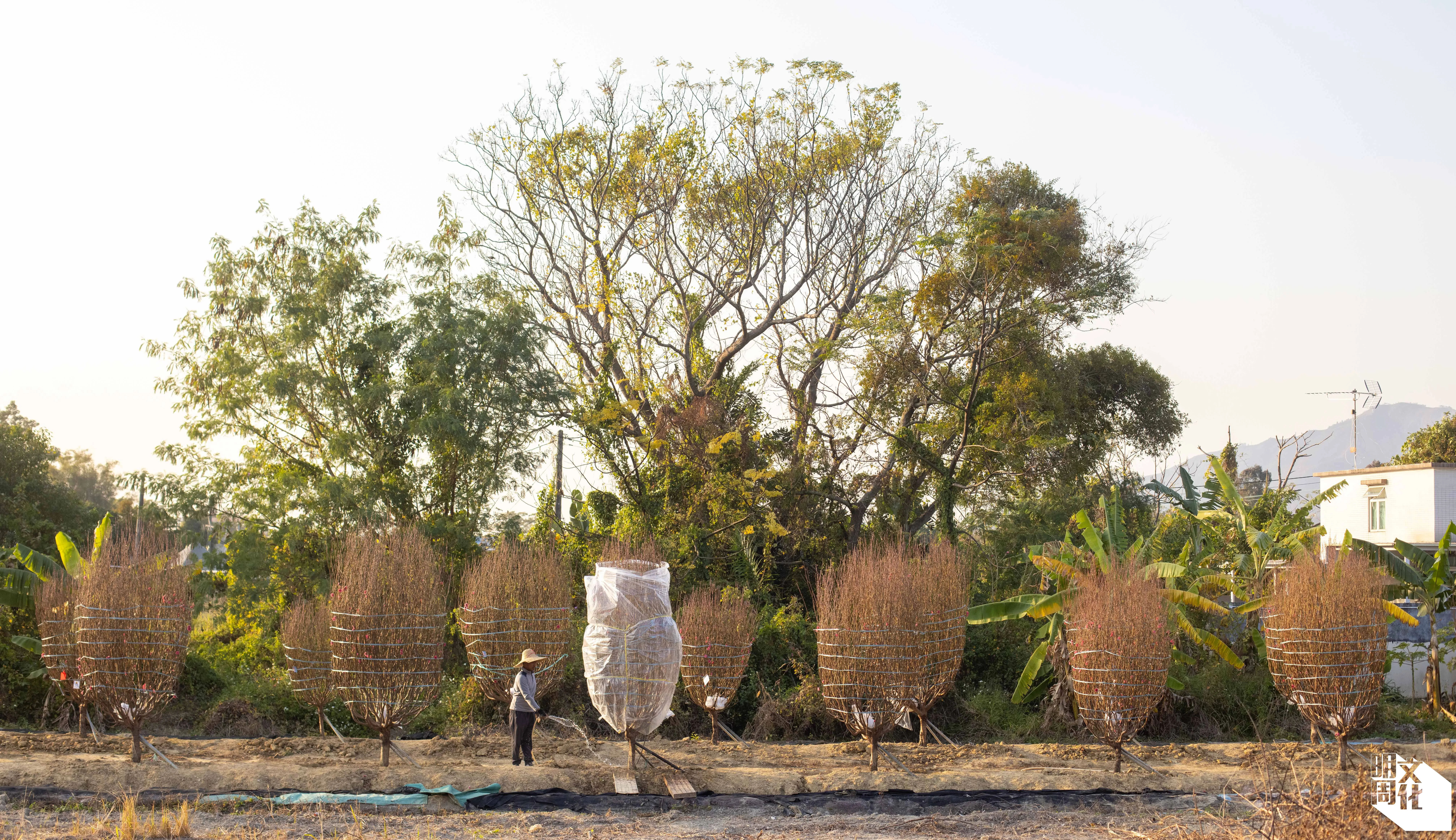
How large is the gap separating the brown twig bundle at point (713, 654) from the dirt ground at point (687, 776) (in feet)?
2.19

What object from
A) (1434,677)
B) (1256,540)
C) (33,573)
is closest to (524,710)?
(33,573)

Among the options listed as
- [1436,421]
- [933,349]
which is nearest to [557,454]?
[933,349]

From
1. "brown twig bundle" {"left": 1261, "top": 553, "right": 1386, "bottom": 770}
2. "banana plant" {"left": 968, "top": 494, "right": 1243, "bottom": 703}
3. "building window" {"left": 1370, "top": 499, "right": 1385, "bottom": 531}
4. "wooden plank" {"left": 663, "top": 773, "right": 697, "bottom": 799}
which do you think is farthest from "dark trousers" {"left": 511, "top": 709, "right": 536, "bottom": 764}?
"building window" {"left": 1370, "top": 499, "right": 1385, "bottom": 531}

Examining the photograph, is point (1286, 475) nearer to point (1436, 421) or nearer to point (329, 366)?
point (329, 366)

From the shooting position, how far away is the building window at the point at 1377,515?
1158 inches

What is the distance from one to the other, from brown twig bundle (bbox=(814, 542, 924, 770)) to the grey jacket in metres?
2.87

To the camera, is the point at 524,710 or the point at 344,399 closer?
the point at 524,710

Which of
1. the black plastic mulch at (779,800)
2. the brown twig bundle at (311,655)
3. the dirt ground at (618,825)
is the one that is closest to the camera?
the dirt ground at (618,825)

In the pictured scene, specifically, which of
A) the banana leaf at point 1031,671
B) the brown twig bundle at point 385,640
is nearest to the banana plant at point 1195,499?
the banana leaf at point 1031,671

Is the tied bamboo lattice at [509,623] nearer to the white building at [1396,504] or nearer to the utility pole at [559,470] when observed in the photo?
the utility pole at [559,470]

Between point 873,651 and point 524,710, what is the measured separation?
11.4 ft

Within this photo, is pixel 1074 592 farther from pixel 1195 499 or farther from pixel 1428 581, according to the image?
pixel 1428 581

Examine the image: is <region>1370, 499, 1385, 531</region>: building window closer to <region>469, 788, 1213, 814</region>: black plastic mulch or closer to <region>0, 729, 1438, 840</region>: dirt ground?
<region>0, 729, 1438, 840</region>: dirt ground

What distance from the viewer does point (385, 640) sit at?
1023cm
